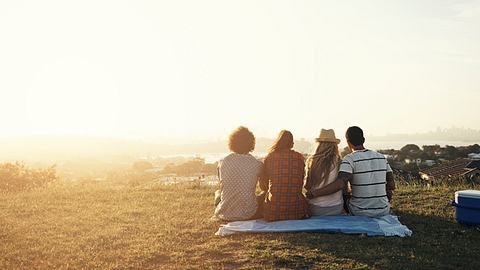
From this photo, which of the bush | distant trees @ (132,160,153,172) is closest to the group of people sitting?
the bush

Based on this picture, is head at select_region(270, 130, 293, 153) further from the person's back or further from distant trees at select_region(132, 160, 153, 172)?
distant trees at select_region(132, 160, 153, 172)

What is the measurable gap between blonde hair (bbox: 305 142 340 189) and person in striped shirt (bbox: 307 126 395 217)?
0.51 feet

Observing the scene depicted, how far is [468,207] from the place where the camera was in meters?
7.27

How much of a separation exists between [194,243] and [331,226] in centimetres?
210

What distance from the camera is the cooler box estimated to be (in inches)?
284

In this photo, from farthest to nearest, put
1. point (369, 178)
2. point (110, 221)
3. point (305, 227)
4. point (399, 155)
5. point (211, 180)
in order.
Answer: point (399, 155), point (211, 180), point (110, 221), point (369, 178), point (305, 227)

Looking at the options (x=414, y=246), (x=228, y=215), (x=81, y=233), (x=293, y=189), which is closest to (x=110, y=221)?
(x=81, y=233)

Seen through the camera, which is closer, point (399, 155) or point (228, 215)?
point (228, 215)

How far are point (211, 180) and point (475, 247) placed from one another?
917cm

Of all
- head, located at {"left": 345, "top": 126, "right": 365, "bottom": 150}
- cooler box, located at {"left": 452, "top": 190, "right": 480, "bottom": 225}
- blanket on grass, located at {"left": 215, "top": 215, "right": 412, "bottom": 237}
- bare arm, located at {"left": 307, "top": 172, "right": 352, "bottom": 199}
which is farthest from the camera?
head, located at {"left": 345, "top": 126, "right": 365, "bottom": 150}

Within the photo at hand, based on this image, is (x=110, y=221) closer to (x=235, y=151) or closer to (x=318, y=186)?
(x=235, y=151)

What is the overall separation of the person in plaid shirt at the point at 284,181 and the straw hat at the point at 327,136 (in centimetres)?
48

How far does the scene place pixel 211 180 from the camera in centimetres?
1447

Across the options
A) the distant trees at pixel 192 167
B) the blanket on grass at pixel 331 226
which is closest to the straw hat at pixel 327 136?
the blanket on grass at pixel 331 226
